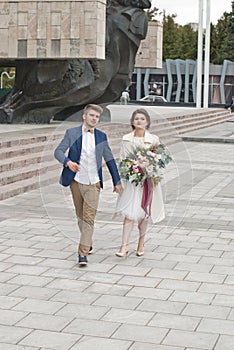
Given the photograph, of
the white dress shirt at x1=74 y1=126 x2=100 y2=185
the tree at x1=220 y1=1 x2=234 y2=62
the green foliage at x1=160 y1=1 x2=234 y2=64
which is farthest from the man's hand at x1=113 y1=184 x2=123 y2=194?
the green foliage at x1=160 y1=1 x2=234 y2=64

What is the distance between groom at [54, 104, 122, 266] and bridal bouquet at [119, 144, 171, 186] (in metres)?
0.20

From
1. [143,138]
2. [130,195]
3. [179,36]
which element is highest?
[179,36]

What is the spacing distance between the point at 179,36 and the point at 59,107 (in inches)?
2267

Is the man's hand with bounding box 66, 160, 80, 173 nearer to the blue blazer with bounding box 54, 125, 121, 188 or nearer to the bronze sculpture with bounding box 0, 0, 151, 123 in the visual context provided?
the blue blazer with bounding box 54, 125, 121, 188

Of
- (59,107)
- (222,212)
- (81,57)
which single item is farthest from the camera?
(59,107)

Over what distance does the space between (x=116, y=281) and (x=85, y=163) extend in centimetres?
118

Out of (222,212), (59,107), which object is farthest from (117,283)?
(59,107)

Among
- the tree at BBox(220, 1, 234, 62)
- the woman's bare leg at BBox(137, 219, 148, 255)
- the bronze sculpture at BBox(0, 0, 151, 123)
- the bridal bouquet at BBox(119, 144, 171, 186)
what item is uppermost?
the tree at BBox(220, 1, 234, 62)

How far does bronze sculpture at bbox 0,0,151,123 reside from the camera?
20.2m

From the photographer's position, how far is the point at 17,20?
19859 millimetres

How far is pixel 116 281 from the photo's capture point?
6930mm

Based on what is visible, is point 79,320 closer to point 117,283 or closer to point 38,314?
point 38,314

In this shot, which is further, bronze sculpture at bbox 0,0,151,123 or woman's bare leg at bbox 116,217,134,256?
bronze sculpture at bbox 0,0,151,123

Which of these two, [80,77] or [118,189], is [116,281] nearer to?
[118,189]
